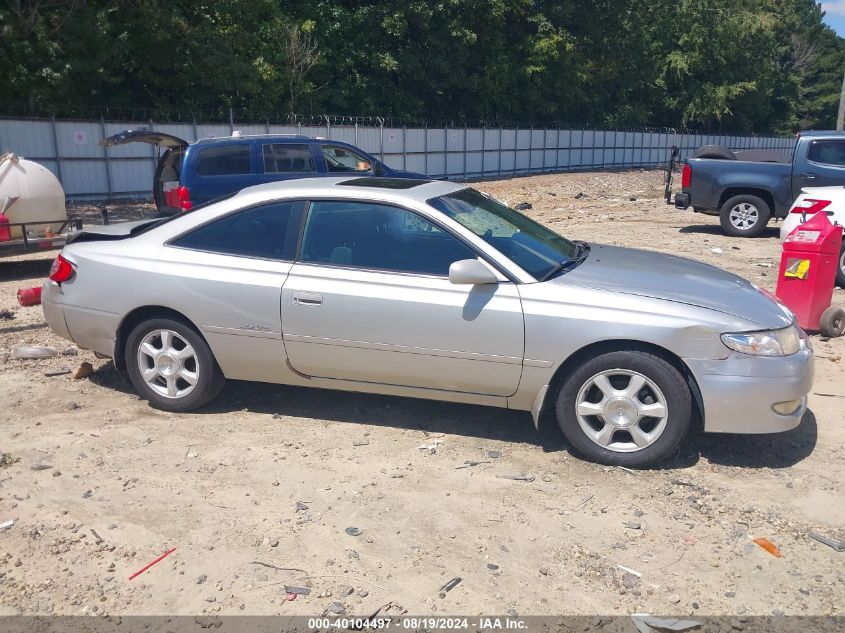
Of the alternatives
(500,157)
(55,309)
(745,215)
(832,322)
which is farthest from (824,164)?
(500,157)

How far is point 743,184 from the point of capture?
13.9 meters

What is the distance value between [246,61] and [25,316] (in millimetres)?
22547

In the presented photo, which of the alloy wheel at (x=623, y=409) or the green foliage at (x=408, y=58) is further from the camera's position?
the green foliage at (x=408, y=58)

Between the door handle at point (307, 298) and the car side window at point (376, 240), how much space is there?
0.80ft

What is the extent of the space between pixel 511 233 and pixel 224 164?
8.00m

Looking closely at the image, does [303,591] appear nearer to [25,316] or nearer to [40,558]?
[40,558]

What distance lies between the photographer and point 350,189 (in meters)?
5.20

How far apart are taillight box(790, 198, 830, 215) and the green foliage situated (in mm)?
19030

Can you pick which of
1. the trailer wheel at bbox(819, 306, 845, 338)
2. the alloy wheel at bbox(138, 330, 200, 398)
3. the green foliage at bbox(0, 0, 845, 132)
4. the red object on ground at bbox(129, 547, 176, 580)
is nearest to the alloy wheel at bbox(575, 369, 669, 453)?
the red object on ground at bbox(129, 547, 176, 580)

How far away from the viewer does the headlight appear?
14.4 ft

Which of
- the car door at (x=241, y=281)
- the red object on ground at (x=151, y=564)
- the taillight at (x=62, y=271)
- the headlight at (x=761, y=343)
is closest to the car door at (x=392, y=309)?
the car door at (x=241, y=281)

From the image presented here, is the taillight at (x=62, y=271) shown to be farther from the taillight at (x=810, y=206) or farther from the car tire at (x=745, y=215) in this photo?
the car tire at (x=745, y=215)

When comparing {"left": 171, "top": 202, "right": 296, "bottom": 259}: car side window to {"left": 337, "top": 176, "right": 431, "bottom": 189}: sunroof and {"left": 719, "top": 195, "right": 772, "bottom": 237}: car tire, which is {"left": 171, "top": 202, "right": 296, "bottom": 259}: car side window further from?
{"left": 719, "top": 195, "right": 772, "bottom": 237}: car tire

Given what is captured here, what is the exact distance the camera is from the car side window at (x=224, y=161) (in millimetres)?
11938
